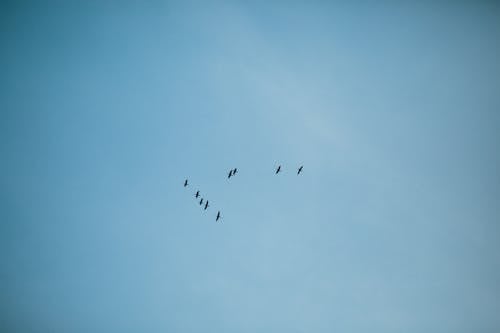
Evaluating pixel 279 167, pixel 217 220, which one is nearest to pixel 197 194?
pixel 217 220

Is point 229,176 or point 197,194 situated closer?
point 229,176

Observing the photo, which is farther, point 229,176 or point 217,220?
point 217,220

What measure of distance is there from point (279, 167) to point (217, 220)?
34.8 ft

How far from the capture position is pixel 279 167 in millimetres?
35156

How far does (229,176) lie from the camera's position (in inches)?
1390

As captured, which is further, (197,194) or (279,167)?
(197,194)

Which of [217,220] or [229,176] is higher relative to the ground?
[229,176]

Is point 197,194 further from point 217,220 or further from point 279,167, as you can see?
point 279,167

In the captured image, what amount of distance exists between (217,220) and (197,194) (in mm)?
4204

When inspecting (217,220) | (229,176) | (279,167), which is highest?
(279,167)

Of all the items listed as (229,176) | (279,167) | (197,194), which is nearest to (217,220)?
(197,194)

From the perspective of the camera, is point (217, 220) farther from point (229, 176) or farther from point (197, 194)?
point (229, 176)

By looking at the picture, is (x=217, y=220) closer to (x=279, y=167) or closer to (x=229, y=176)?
(x=229, y=176)

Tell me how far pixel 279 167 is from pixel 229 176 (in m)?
5.98
